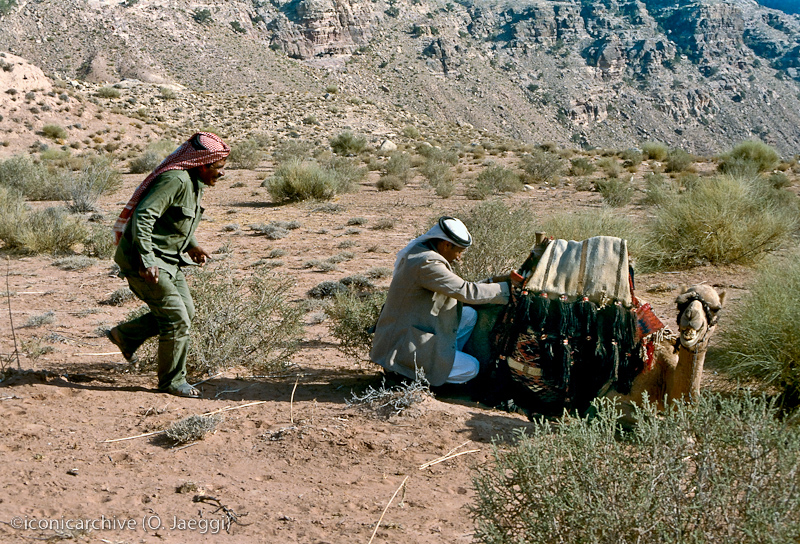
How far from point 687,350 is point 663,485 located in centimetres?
187

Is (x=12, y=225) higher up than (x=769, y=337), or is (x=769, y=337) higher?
(x=769, y=337)

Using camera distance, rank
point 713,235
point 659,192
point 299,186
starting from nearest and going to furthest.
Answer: point 713,235
point 659,192
point 299,186

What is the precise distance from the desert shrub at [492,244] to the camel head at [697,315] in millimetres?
3569

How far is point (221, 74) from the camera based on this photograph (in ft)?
157

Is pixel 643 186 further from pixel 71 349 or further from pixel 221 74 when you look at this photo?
pixel 221 74

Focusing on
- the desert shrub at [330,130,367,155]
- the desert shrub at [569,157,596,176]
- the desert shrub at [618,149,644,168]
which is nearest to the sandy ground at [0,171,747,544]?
the desert shrub at [569,157,596,176]

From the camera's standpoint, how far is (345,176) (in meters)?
18.5

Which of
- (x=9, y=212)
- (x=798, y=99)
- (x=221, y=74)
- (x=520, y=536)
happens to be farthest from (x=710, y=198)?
(x=798, y=99)

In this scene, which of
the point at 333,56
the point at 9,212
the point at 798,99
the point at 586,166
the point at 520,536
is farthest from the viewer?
the point at 798,99

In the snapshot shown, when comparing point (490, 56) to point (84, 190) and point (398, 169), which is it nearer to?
point (398, 169)

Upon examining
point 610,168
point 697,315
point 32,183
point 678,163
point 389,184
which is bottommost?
point 32,183

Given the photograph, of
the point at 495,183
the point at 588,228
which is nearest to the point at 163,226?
the point at 588,228

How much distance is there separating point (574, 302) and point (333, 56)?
57.4 meters

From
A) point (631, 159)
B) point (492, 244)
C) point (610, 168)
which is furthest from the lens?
point (631, 159)
